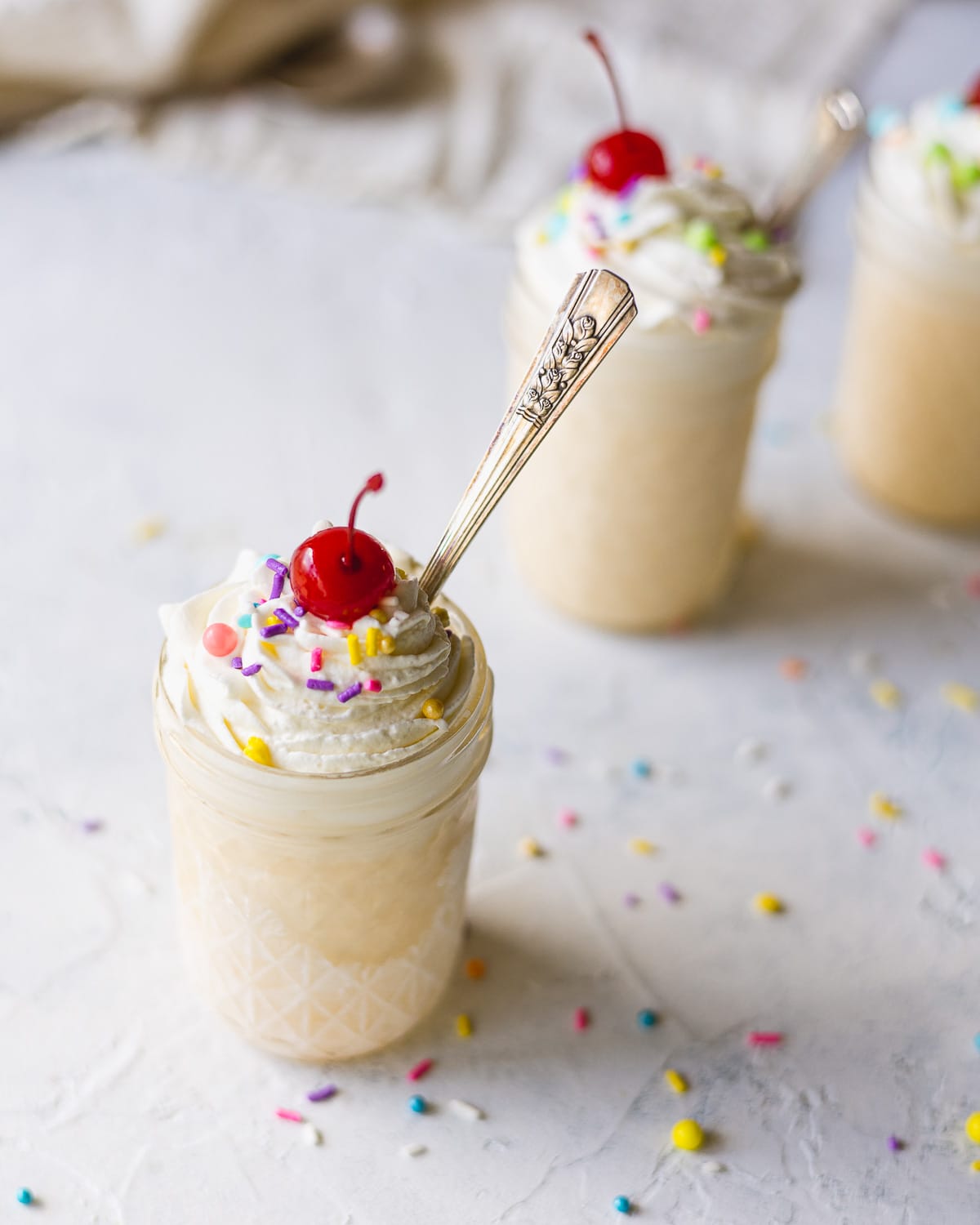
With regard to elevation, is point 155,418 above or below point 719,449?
below

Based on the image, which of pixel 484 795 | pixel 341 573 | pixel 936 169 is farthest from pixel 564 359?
pixel 936 169

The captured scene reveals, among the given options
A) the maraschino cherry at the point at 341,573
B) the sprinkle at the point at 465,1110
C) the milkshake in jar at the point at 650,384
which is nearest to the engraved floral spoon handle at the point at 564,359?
the maraschino cherry at the point at 341,573

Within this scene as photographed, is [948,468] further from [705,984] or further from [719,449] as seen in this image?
→ [705,984]

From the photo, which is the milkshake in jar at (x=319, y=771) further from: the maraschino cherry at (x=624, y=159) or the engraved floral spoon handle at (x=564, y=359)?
the maraschino cherry at (x=624, y=159)

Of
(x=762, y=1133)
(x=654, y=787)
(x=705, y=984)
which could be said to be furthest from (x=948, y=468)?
(x=762, y=1133)

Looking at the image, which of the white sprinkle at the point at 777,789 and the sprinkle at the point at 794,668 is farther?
the sprinkle at the point at 794,668

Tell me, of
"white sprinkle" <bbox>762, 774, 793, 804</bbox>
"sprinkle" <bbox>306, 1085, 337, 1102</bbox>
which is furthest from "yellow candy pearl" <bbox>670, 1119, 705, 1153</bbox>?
"white sprinkle" <bbox>762, 774, 793, 804</bbox>

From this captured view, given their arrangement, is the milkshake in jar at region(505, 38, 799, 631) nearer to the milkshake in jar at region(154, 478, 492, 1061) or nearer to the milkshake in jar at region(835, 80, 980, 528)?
the milkshake in jar at region(835, 80, 980, 528)
